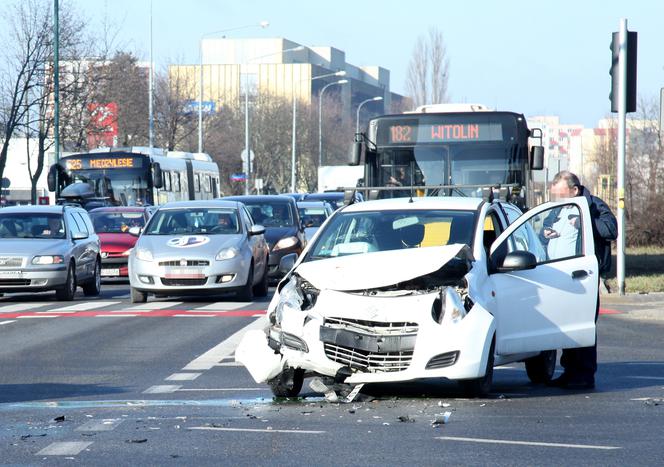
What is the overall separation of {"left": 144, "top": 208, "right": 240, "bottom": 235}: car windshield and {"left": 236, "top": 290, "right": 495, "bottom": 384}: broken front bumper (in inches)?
541

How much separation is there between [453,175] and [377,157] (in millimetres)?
1352

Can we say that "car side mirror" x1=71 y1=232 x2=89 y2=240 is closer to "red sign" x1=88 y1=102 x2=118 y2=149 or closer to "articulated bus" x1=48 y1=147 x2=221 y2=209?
"articulated bus" x1=48 y1=147 x2=221 y2=209

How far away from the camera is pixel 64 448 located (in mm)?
8094

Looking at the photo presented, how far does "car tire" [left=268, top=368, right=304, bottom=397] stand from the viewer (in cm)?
1048

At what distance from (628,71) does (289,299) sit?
14222mm

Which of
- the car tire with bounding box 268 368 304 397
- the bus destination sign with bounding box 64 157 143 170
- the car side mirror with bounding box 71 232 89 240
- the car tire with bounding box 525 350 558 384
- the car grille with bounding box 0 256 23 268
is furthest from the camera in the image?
the bus destination sign with bounding box 64 157 143 170

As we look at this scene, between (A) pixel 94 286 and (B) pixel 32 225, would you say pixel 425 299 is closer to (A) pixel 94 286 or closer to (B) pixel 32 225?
(B) pixel 32 225

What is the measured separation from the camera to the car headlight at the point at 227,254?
74.5 ft

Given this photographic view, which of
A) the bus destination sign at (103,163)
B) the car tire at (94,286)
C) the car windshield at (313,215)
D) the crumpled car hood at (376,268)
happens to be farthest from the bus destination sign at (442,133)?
the bus destination sign at (103,163)

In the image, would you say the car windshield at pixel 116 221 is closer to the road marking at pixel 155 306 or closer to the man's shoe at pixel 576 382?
the road marking at pixel 155 306

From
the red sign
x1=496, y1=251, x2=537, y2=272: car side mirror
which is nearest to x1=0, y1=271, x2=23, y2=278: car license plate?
x1=496, y1=251, x2=537, y2=272: car side mirror

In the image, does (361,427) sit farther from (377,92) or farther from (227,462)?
(377,92)

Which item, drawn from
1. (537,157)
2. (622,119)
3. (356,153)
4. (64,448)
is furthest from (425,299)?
(622,119)

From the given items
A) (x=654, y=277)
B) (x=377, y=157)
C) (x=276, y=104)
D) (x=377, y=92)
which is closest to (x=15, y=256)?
(x=377, y=157)
